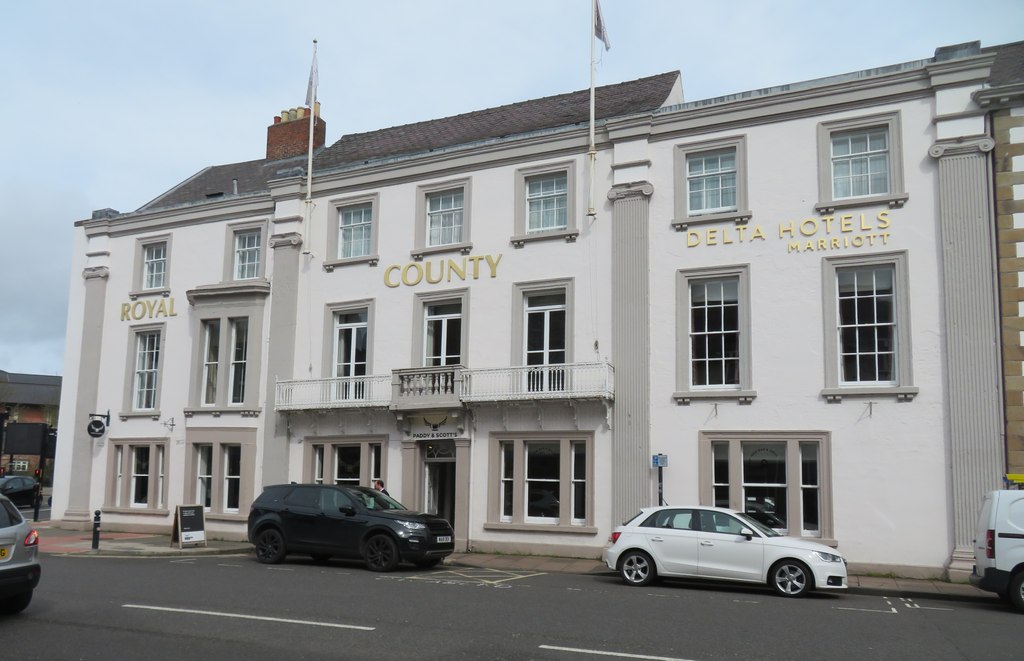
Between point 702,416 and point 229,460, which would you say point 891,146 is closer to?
point 702,416

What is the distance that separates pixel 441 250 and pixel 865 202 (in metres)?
10.1

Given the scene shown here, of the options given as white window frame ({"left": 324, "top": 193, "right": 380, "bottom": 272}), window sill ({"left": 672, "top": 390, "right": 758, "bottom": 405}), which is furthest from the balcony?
white window frame ({"left": 324, "top": 193, "right": 380, "bottom": 272})

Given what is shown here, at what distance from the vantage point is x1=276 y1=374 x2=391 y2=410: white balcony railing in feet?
75.7

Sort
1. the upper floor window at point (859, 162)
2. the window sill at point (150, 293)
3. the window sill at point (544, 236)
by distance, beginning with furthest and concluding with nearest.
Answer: the window sill at point (150, 293)
the window sill at point (544, 236)
the upper floor window at point (859, 162)

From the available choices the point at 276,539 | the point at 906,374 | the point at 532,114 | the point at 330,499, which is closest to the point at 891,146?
the point at 906,374

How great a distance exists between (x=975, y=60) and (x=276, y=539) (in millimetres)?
16921

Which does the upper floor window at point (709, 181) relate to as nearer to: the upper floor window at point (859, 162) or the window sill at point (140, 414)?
the upper floor window at point (859, 162)

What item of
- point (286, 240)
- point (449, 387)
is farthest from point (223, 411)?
point (449, 387)

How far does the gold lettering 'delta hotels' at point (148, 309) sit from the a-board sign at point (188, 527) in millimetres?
7508

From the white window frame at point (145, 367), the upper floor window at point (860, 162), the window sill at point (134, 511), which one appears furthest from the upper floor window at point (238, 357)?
the upper floor window at point (860, 162)

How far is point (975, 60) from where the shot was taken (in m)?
17.9

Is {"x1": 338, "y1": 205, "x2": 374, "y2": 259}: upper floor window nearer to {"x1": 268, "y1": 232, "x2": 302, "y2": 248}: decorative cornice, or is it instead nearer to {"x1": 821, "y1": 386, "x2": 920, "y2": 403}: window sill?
{"x1": 268, "y1": 232, "x2": 302, "y2": 248}: decorative cornice

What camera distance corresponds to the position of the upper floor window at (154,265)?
2794cm

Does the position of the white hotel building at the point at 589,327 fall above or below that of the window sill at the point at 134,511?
above
